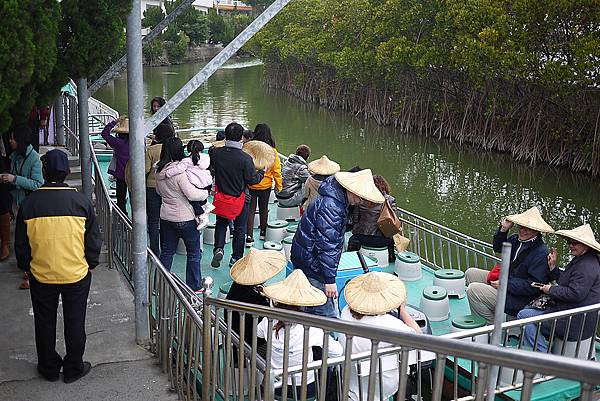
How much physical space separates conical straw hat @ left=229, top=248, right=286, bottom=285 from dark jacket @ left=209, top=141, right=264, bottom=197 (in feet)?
5.32

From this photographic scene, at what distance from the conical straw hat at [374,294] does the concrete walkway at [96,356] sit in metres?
1.27

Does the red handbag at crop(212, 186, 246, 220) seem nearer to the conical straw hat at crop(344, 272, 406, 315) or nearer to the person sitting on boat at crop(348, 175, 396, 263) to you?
the person sitting on boat at crop(348, 175, 396, 263)

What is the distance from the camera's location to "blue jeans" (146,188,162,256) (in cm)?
686

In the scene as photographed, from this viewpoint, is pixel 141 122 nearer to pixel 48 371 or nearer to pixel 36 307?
pixel 36 307

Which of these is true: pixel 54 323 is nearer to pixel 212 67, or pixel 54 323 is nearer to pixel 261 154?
pixel 212 67

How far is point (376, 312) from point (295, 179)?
4829 millimetres

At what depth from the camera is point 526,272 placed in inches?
223

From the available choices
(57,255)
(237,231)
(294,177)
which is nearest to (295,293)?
(57,255)

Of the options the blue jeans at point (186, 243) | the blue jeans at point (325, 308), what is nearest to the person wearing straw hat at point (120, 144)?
the blue jeans at point (186, 243)

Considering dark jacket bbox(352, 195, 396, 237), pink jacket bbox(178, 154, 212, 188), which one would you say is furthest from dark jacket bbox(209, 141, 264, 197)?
dark jacket bbox(352, 195, 396, 237)

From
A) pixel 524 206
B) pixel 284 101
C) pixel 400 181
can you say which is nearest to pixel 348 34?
pixel 284 101

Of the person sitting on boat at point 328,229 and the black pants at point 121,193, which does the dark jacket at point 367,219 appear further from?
the black pants at point 121,193

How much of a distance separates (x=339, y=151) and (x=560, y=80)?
336 inches

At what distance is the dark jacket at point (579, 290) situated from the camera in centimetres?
502
